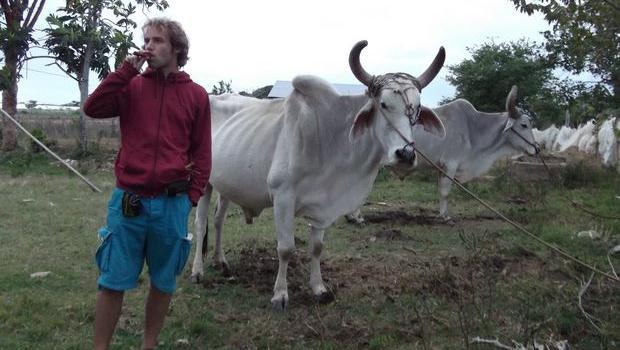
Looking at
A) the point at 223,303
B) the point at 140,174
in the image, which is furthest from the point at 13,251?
the point at 140,174

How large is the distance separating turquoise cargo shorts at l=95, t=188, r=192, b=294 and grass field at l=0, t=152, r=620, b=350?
0.91 m

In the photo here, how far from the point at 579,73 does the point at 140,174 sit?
5.95 m

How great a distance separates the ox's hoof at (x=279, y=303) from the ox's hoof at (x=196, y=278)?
Answer: 1.00 meters

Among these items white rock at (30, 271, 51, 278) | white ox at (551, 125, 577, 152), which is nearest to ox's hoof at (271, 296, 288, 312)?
white rock at (30, 271, 51, 278)

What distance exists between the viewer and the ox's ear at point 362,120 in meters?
4.49

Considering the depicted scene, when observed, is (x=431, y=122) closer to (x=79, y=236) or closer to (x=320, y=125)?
(x=320, y=125)

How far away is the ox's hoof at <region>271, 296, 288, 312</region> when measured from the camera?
4.66 m

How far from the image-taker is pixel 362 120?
15.0 feet

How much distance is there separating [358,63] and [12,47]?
46.1ft

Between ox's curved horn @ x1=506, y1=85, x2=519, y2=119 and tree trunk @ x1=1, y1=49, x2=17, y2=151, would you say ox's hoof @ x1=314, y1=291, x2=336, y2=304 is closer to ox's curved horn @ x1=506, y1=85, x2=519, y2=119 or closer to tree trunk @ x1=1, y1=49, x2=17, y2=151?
ox's curved horn @ x1=506, y1=85, x2=519, y2=119

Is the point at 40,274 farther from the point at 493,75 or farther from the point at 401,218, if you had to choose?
the point at 493,75

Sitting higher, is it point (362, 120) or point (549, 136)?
point (362, 120)

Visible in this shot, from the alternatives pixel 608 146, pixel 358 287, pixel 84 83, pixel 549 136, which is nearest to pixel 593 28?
pixel 358 287

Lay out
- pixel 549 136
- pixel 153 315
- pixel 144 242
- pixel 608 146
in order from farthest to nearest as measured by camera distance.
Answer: pixel 549 136 → pixel 608 146 → pixel 153 315 → pixel 144 242
